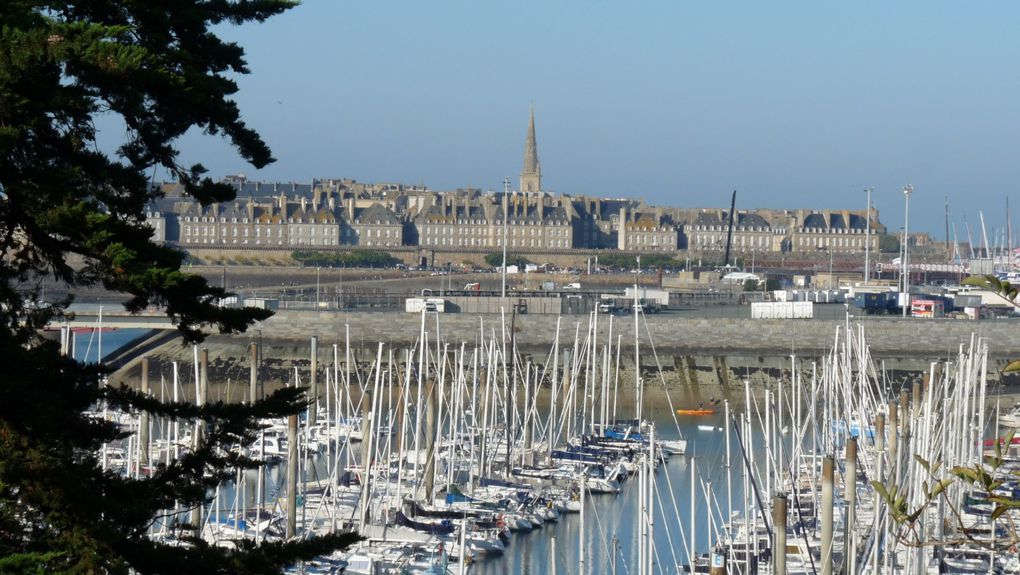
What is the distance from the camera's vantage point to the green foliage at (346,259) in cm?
9788

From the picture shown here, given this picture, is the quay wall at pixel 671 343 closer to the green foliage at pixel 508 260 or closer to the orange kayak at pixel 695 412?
the orange kayak at pixel 695 412

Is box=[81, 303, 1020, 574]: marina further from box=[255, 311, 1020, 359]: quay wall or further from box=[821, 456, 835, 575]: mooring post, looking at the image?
box=[255, 311, 1020, 359]: quay wall

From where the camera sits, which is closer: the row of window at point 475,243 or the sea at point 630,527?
the sea at point 630,527

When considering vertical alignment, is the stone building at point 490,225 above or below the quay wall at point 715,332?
above

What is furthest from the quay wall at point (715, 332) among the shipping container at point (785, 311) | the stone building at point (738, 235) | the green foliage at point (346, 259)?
the stone building at point (738, 235)

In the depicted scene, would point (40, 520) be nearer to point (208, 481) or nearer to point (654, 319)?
point (208, 481)

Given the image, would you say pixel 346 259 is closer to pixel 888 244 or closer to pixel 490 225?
pixel 490 225

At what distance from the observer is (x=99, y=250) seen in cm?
718

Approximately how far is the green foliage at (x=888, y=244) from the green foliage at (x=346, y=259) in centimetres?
3461

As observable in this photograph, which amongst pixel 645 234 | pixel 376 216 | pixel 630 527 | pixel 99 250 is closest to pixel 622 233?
pixel 645 234

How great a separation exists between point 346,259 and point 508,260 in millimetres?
10263

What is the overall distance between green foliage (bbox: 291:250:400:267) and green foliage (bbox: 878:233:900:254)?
34608mm

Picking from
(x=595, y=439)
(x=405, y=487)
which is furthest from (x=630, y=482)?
(x=405, y=487)

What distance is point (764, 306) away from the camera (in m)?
47.2
